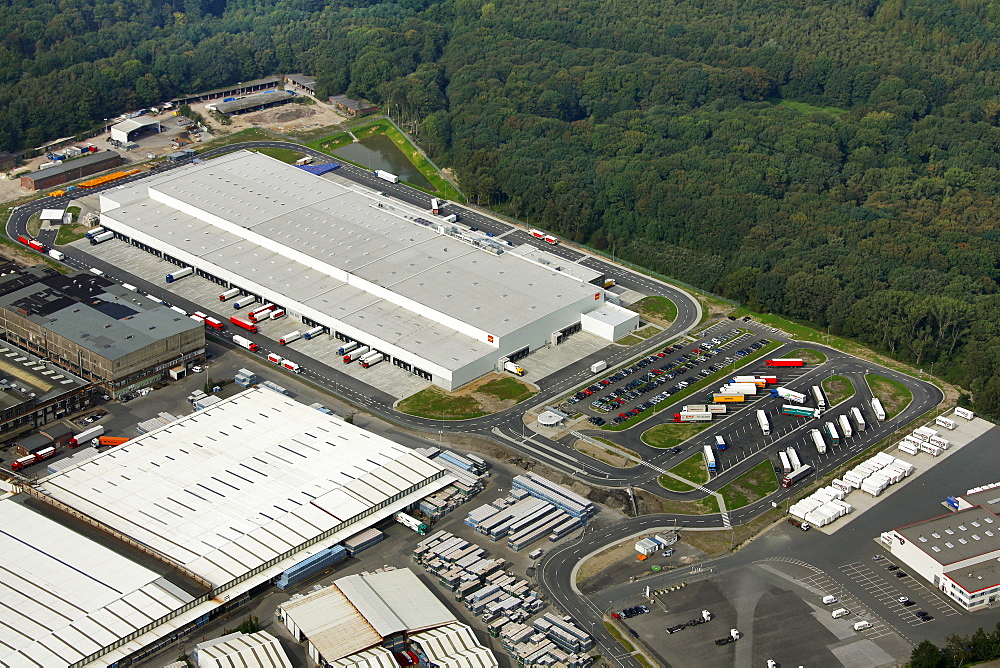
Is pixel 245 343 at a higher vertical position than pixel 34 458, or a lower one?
higher

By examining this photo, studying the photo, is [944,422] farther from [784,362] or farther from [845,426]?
[784,362]

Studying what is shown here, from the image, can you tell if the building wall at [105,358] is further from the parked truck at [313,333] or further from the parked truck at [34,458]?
the parked truck at [313,333]

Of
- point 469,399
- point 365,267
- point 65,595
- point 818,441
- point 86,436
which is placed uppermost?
point 365,267

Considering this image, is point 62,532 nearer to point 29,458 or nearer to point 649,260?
point 29,458

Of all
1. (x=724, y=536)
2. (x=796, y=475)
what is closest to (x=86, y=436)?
(x=724, y=536)

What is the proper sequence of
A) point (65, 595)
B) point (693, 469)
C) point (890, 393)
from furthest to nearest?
point (890, 393) < point (693, 469) < point (65, 595)

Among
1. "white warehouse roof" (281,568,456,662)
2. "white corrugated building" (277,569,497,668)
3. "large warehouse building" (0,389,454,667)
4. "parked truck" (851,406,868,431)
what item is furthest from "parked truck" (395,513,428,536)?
"parked truck" (851,406,868,431)
